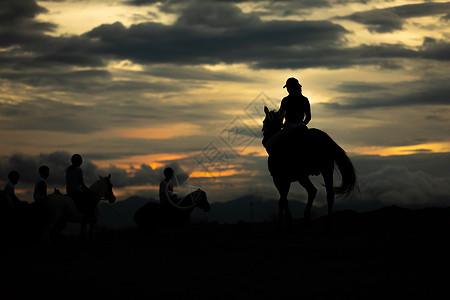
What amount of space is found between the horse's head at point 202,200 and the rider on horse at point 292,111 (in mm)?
4773

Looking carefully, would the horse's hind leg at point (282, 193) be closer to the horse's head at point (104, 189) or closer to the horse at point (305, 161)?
the horse at point (305, 161)

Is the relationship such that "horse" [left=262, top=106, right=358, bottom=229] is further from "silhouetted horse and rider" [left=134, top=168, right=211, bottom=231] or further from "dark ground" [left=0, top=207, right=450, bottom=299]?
"silhouetted horse and rider" [left=134, top=168, right=211, bottom=231]

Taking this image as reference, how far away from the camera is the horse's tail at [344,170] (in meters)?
14.2

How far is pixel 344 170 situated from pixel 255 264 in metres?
4.56

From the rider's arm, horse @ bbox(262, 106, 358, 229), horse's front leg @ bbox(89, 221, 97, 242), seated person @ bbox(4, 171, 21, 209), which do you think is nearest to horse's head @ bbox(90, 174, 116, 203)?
horse's front leg @ bbox(89, 221, 97, 242)

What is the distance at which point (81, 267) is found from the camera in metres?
11.3

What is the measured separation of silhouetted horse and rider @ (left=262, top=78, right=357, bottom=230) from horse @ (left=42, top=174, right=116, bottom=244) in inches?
204

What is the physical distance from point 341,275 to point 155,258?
13.4 ft

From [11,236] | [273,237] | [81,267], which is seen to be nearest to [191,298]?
[81,267]

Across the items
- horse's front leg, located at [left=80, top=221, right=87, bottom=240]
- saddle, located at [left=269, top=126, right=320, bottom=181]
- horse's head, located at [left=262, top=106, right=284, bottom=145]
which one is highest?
horse's head, located at [left=262, top=106, right=284, bottom=145]

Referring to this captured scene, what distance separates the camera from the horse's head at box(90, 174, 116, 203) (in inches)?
681

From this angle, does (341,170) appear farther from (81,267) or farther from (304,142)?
(81,267)

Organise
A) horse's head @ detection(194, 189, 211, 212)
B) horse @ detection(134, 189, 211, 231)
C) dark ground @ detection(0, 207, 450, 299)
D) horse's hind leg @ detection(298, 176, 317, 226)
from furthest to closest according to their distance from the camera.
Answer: horse's head @ detection(194, 189, 211, 212)
horse @ detection(134, 189, 211, 231)
horse's hind leg @ detection(298, 176, 317, 226)
dark ground @ detection(0, 207, 450, 299)

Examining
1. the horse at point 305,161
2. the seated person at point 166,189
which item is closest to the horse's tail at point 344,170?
the horse at point 305,161
